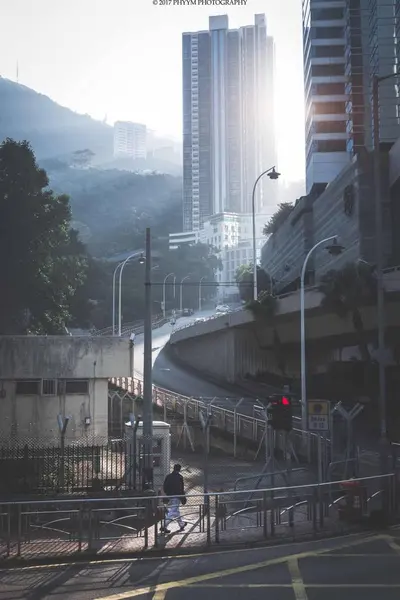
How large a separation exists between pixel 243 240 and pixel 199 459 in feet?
549

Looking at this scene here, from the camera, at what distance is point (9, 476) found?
17.4m

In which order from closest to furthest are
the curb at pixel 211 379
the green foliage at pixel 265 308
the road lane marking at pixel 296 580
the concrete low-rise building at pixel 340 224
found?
the road lane marking at pixel 296 580 → the green foliage at pixel 265 308 → the curb at pixel 211 379 → the concrete low-rise building at pixel 340 224

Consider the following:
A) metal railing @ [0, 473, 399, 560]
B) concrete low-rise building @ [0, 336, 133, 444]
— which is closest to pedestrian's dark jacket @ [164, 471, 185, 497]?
metal railing @ [0, 473, 399, 560]

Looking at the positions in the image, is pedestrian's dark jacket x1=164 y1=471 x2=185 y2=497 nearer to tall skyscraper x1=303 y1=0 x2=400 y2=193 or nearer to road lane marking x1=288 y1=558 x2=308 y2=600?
road lane marking x1=288 y1=558 x2=308 y2=600

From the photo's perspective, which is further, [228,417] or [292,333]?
[292,333]

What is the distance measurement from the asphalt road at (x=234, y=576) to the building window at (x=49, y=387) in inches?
553

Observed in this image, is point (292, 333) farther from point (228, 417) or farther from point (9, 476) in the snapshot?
point (9, 476)

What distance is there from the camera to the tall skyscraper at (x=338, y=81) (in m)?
83.1

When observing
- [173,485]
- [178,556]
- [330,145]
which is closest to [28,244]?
[173,485]

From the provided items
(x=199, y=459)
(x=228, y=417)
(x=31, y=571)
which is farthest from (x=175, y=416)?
(x=31, y=571)

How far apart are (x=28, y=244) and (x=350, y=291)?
20.6 metres

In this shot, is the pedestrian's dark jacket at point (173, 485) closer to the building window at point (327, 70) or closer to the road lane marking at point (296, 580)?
the road lane marking at point (296, 580)

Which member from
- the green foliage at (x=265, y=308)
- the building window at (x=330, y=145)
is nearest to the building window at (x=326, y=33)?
the building window at (x=330, y=145)

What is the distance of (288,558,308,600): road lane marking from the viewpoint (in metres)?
9.09
